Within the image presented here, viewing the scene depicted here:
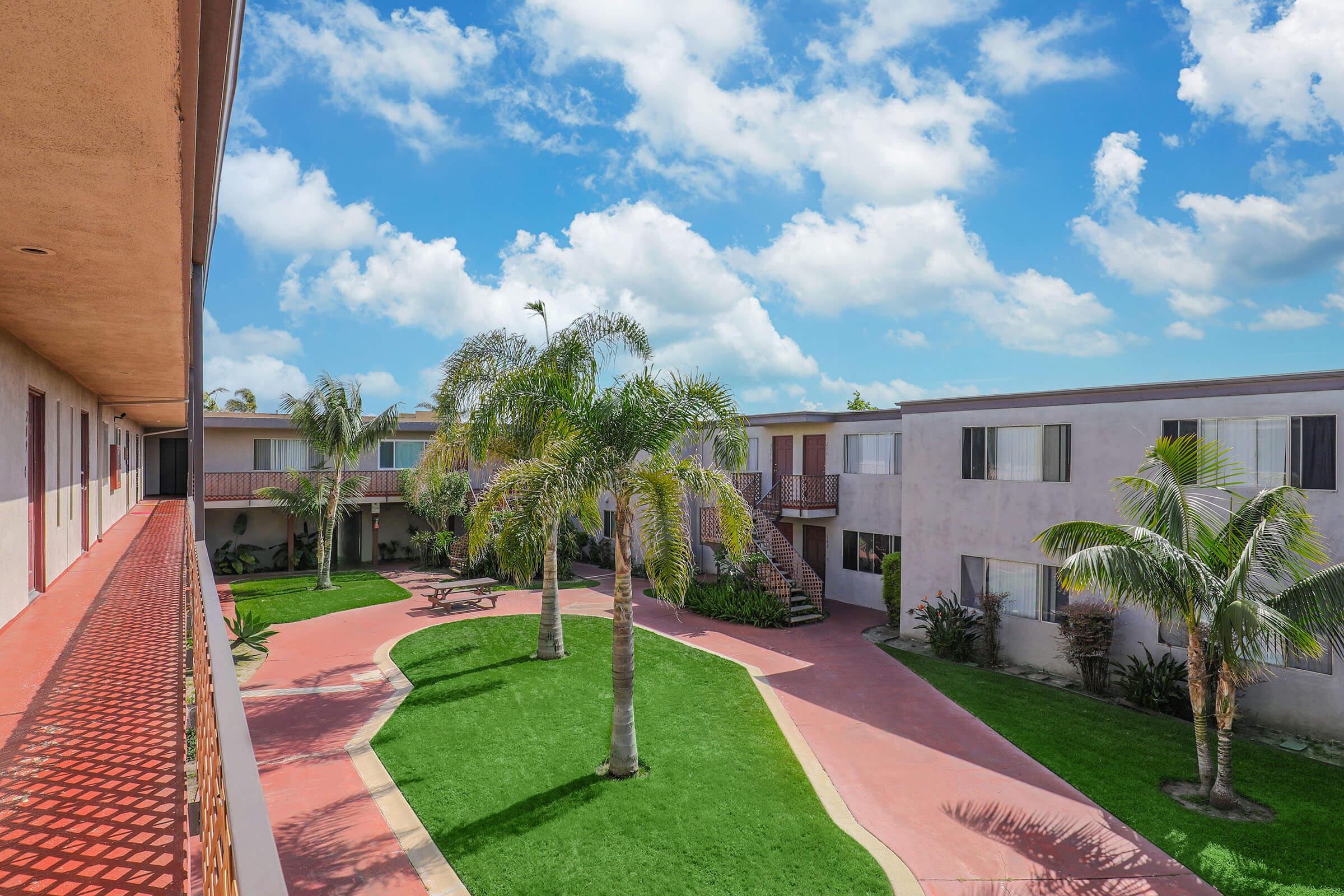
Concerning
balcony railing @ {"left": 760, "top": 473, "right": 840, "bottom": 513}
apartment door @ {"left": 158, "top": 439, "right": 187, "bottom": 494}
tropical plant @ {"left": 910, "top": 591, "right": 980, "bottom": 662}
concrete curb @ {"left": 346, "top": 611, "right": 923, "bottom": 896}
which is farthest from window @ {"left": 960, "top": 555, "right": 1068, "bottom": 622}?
apartment door @ {"left": 158, "top": 439, "right": 187, "bottom": 494}

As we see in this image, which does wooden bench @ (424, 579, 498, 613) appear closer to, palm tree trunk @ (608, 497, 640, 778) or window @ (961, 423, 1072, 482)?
palm tree trunk @ (608, 497, 640, 778)

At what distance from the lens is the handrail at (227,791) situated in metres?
1.14

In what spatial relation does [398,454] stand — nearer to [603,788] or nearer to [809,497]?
[809,497]

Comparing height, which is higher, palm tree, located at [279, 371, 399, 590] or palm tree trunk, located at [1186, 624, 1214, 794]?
palm tree, located at [279, 371, 399, 590]

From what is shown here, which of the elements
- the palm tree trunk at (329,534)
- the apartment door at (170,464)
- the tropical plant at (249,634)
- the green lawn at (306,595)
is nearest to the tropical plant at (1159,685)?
the tropical plant at (249,634)

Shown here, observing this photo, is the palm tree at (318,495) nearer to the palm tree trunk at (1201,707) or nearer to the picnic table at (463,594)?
the picnic table at (463,594)

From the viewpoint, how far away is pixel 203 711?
2658 mm

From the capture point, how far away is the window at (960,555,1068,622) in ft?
49.5

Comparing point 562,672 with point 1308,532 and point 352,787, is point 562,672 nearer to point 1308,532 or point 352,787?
point 352,787

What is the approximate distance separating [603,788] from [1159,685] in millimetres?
10470

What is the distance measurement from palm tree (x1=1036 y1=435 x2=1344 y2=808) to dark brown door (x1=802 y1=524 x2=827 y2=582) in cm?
1257

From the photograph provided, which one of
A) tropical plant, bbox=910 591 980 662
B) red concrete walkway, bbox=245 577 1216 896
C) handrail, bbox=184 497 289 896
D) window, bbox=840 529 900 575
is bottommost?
red concrete walkway, bbox=245 577 1216 896

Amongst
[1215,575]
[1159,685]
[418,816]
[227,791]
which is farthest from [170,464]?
[1215,575]

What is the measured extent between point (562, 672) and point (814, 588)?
901cm
